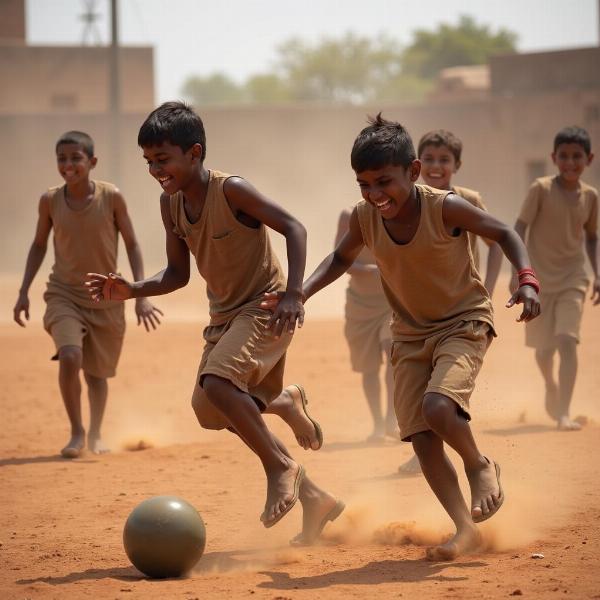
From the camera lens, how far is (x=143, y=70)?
38.0 meters

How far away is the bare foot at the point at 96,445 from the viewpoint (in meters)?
8.39

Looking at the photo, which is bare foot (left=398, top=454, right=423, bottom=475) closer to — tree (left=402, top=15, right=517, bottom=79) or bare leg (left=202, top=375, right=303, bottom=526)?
bare leg (left=202, top=375, right=303, bottom=526)

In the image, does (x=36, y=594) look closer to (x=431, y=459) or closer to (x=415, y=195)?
(x=431, y=459)

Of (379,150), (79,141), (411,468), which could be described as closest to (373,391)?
(411,468)

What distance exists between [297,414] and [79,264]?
3021 mm

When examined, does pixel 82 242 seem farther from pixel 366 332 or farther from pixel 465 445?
pixel 465 445

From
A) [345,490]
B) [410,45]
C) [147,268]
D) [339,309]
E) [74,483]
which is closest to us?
[345,490]

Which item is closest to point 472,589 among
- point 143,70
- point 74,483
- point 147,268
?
point 74,483

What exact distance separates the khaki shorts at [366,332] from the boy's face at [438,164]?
1.57m

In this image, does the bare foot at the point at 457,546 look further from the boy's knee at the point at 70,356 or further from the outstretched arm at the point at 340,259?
the boy's knee at the point at 70,356

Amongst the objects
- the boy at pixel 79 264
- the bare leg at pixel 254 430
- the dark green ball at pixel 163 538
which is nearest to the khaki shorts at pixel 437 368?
the bare leg at pixel 254 430

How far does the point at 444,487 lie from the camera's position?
16.4 feet

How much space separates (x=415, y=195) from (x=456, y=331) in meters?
0.62

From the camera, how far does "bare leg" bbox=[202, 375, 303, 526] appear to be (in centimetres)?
509
